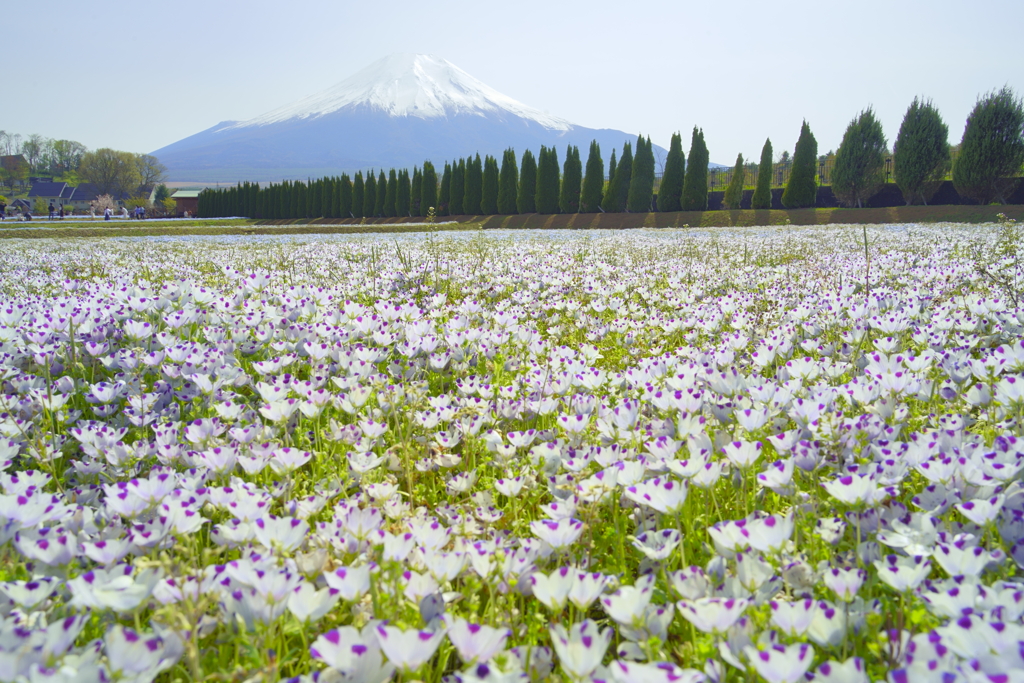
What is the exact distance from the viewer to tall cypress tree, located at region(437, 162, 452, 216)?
37.8m

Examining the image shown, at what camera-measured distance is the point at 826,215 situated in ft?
84.8

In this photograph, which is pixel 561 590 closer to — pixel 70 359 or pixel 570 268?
pixel 70 359

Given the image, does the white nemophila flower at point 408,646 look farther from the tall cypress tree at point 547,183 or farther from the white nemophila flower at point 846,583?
the tall cypress tree at point 547,183

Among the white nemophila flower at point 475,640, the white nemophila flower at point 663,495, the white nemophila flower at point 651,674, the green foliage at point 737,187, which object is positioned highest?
the green foliage at point 737,187

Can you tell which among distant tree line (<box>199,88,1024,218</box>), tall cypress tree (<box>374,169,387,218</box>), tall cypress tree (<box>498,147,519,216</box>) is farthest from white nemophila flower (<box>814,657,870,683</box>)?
tall cypress tree (<box>374,169,387,218</box>)

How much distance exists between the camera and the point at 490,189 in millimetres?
35906

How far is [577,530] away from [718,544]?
31 centimetres

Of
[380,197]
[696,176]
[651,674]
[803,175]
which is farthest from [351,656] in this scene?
[380,197]

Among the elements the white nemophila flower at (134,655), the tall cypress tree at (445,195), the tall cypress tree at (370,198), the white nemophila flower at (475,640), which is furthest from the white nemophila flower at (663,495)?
the tall cypress tree at (370,198)

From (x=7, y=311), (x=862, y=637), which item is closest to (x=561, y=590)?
(x=862, y=637)

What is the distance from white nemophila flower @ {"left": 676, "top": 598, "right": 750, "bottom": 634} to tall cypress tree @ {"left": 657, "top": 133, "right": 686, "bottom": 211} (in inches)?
1296

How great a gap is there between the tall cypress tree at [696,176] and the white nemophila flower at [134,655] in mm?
32899

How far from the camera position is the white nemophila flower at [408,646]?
93cm

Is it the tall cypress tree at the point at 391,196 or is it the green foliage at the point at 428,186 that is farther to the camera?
the tall cypress tree at the point at 391,196
